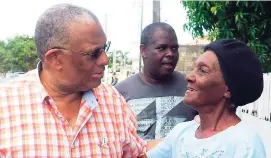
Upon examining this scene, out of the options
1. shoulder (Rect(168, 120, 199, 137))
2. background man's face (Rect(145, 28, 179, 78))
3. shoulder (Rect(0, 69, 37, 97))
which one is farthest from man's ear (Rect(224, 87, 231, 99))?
background man's face (Rect(145, 28, 179, 78))

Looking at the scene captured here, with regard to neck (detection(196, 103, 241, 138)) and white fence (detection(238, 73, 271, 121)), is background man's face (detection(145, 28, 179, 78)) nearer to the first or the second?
neck (detection(196, 103, 241, 138))

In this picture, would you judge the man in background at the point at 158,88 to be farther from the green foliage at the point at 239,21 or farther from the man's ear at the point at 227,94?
the green foliage at the point at 239,21

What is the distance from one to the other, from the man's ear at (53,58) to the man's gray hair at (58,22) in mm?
25

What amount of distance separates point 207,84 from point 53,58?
71cm

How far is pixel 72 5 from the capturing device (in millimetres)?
1854

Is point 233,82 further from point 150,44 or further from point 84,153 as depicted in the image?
point 150,44

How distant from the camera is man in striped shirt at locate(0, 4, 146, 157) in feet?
5.71

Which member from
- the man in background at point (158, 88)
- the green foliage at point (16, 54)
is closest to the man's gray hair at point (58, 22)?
the man in background at point (158, 88)

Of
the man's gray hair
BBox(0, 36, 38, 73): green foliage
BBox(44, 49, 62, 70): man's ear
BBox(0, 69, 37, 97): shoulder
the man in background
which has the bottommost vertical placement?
BBox(0, 36, 38, 73): green foliage

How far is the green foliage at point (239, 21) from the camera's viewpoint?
665 cm

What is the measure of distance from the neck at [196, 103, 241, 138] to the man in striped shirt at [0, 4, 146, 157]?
38 centimetres

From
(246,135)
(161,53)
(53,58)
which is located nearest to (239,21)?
(161,53)

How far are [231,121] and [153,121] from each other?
48.7 inches

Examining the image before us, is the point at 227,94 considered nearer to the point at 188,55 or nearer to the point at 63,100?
the point at 63,100
